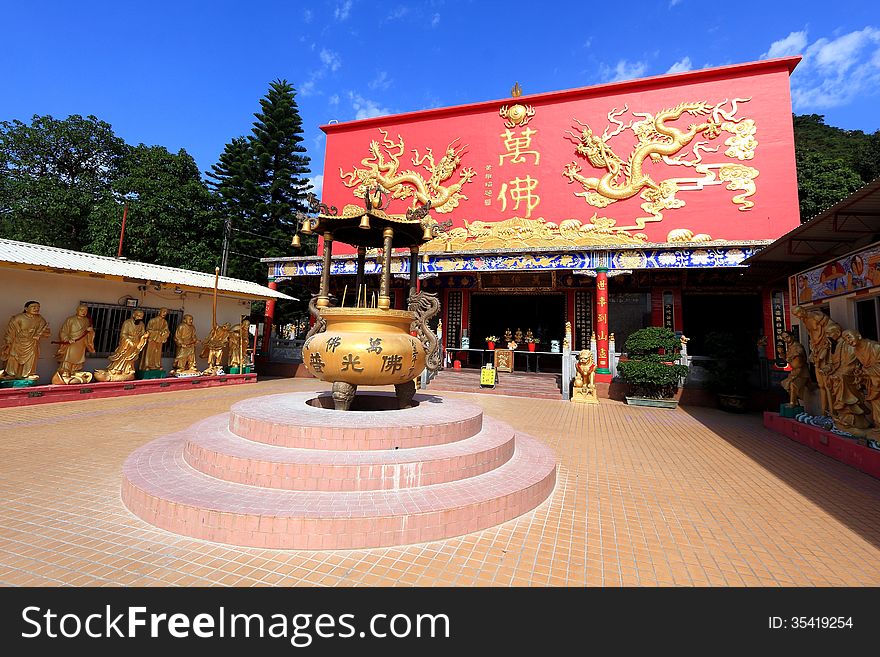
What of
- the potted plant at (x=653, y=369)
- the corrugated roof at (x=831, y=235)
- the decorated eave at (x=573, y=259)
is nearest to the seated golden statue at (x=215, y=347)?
the decorated eave at (x=573, y=259)

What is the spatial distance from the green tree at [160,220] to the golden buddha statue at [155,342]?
7779 millimetres

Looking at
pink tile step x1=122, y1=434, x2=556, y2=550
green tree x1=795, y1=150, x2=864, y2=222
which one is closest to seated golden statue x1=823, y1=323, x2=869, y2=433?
pink tile step x1=122, y1=434, x2=556, y2=550

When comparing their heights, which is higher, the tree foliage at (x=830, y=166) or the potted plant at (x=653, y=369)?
the tree foliage at (x=830, y=166)

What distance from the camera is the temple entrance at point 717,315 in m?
13.8

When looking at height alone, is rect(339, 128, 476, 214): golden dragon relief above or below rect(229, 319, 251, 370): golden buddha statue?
above

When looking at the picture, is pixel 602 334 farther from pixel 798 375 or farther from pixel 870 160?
pixel 870 160

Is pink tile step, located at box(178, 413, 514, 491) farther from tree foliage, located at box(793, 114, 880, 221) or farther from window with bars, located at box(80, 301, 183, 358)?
tree foliage, located at box(793, 114, 880, 221)

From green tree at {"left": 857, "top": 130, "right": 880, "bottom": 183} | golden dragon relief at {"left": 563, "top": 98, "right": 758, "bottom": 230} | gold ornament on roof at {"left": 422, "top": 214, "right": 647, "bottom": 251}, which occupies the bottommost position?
gold ornament on roof at {"left": 422, "top": 214, "right": 647, "bottom": 251}

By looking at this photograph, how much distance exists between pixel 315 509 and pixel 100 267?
1070 cm

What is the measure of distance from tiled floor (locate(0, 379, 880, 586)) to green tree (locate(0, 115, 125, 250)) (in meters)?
19.4

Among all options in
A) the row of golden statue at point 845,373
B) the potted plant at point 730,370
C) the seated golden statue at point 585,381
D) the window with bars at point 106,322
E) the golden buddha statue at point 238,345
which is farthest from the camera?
the golden buddha statue at point 238,345

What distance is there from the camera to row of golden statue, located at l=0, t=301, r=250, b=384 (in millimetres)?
8414

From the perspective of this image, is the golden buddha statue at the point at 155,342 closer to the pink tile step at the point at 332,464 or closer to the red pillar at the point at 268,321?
the red pillar at the point at 268,321
